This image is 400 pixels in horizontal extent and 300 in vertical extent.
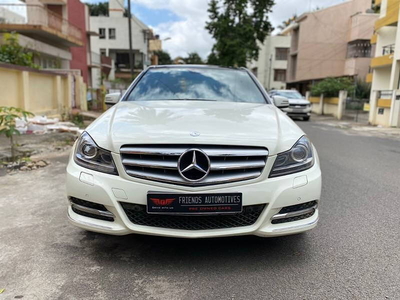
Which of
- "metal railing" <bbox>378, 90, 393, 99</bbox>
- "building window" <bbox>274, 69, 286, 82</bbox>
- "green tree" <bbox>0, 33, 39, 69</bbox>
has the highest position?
"building window" <bbox>274, 69, 286, 82</bbox>

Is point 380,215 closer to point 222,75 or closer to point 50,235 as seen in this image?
point 222,75

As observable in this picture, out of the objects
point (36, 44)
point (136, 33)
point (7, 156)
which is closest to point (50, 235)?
point (7, 156)

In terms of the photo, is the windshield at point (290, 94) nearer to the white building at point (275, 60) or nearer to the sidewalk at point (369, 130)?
the sidewalk at point (369, 130)

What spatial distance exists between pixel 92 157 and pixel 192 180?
0.77 metres

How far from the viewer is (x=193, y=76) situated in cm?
414

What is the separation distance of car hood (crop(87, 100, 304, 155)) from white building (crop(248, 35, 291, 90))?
4659cm

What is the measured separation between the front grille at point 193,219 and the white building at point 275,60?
155 ft

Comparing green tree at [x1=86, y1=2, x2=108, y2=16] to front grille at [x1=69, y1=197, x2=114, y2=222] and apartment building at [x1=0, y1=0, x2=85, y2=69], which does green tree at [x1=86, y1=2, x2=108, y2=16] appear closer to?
apartment building at [x1=0, y1=0, x2=85, y2=69]

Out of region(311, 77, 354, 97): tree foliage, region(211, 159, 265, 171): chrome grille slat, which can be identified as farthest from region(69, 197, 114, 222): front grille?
region(311, 77, 354, 97): tree foliage

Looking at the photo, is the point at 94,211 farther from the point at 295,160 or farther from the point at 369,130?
the point at 369,130

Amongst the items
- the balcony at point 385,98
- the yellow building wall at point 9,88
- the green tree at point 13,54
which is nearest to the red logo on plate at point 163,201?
the yellow building wall at point 9,88

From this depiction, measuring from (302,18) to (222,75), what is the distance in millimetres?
34848

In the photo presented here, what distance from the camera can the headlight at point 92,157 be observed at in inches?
96.7

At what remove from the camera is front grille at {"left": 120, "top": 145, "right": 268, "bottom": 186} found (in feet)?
7.81
